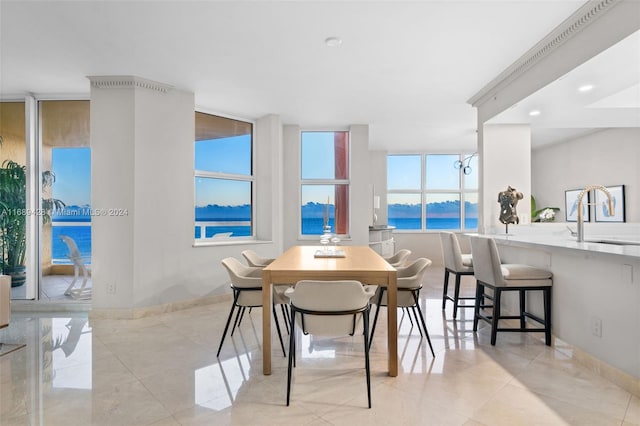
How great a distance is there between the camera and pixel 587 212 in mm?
6410

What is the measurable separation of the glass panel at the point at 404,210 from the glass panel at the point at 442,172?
0.50 m

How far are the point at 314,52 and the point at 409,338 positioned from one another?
9.47ft

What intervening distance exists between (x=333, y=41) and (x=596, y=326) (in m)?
3.10

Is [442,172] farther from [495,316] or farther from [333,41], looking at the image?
[333,41]

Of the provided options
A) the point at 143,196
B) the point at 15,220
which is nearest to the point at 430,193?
the point at 143,196

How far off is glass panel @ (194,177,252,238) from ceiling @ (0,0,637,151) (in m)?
1.17

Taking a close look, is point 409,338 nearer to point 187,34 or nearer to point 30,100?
point 187,34

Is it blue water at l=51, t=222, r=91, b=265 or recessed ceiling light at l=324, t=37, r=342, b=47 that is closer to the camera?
recessed ceiling light at l=324, t=37, r=342, b=47

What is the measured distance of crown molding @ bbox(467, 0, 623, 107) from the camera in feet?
8.29

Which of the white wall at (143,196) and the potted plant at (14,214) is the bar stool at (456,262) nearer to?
the white wall at (143,196)

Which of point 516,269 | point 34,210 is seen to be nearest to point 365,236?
point 516,269

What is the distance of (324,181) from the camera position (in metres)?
6.11

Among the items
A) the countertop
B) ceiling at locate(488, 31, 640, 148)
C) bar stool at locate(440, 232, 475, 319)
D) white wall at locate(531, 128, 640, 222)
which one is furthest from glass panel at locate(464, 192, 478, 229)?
bar stool at locate(440, 232, 475, 319)

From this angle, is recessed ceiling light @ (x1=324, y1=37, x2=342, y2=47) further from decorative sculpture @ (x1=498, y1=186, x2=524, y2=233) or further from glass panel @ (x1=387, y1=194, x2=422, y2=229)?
glass panel @ (x1=387, y1=194, x2=422, y2=229)
